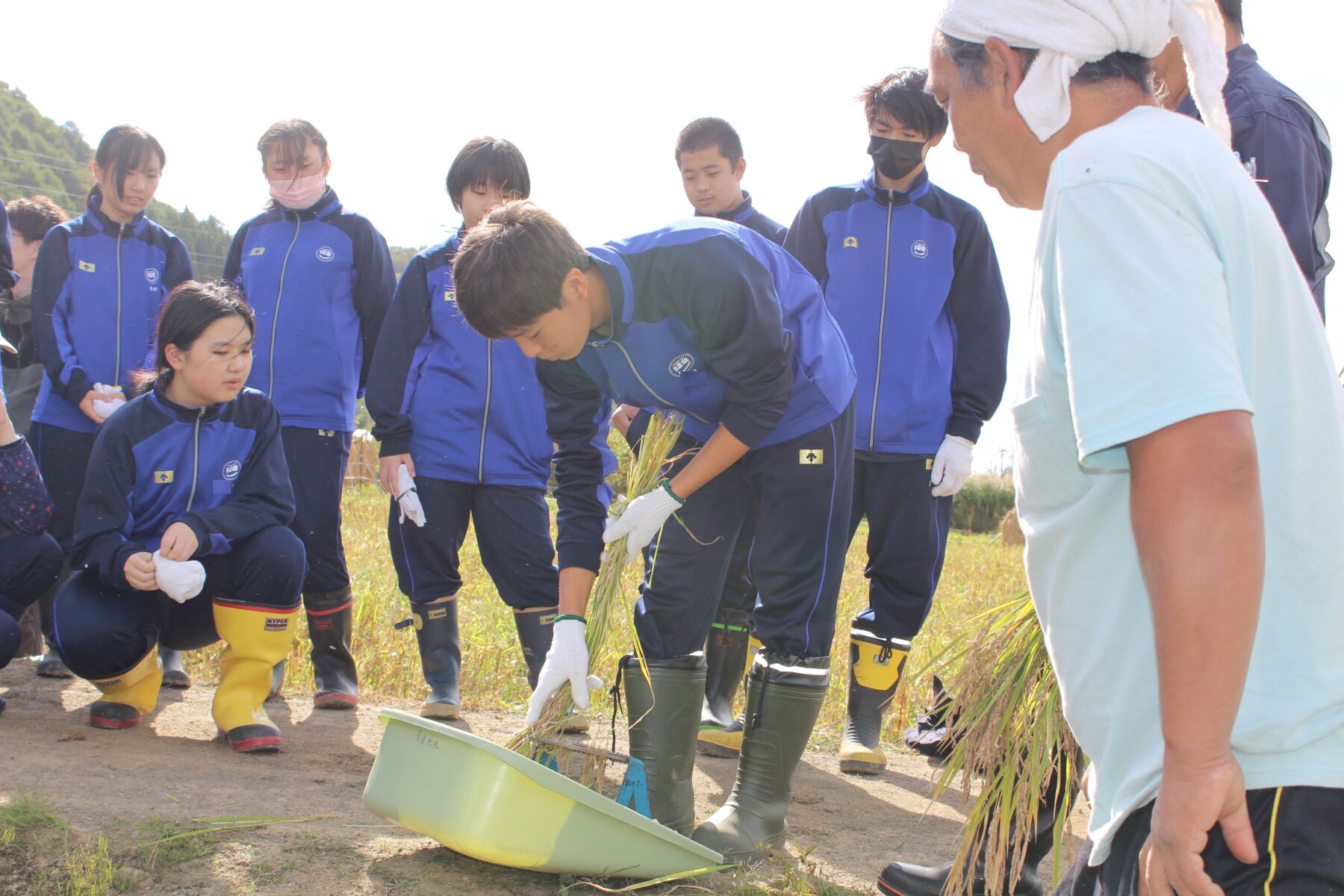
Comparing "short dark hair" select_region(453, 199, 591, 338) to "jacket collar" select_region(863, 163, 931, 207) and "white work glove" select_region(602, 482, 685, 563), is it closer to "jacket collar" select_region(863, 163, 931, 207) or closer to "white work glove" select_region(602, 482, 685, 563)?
"white work glove" select_region(602, 482, 685, 563)

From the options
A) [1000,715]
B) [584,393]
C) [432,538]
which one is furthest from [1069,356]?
[432,538]

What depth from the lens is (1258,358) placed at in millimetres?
1169

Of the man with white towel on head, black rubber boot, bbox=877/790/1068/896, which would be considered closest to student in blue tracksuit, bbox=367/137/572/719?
black rubber boot, bbox=877/790/1068/896

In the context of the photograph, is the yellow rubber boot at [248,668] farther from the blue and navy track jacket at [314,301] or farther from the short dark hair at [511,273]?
the short dark hair at [511,273]

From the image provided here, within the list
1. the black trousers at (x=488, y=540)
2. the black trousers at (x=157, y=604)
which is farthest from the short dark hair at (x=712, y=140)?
the black trousers at (x=157, y=604)

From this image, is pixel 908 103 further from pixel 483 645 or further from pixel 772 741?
pixel 483 645

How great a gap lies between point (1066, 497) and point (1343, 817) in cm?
42

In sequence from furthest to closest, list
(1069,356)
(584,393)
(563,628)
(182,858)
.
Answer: (584,393) → (563,628) → (182,858) → (1069,356)

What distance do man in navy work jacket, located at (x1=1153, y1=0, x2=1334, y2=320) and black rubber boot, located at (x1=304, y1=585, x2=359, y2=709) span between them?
134 inches

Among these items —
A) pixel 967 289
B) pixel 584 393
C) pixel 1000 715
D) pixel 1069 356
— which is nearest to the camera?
pixel 1069 356

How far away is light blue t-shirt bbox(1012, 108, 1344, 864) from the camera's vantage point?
109 centimetres

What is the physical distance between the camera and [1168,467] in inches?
42.2

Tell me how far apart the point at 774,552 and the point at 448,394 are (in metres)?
1.85

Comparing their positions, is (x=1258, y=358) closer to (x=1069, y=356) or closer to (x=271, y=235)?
(x=1069, y=356)
